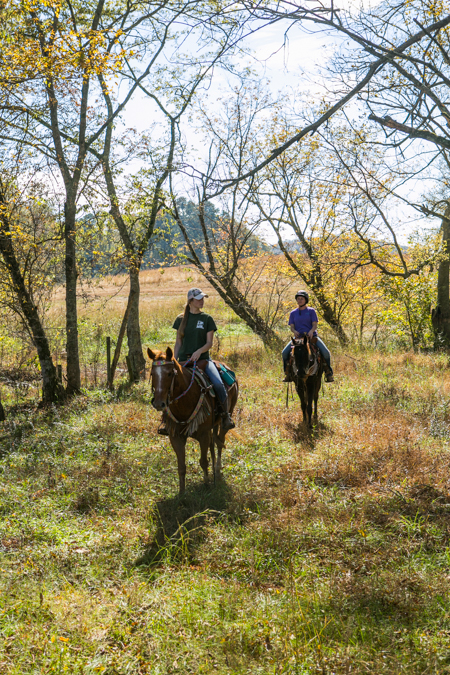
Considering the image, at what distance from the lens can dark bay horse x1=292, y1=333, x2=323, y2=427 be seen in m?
9.12

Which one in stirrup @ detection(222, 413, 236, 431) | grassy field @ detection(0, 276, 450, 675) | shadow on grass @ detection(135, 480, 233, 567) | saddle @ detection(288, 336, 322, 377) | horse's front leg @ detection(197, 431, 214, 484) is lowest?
shadow on grass @ detection(135, 480, 233, 567)

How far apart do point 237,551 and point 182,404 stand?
6.70 feet

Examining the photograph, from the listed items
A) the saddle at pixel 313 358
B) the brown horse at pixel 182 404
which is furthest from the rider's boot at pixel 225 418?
the saddle at pixel 313 358

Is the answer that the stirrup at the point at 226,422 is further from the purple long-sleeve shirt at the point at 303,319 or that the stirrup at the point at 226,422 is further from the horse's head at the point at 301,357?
the purple long-sleeve shirt at the point at 303,319

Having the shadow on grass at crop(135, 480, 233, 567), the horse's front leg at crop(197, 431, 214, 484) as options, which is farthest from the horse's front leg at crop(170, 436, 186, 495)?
the horse's front leg at crop(197, 431, 214, 484)

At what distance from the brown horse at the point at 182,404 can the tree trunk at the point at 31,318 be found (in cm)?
672

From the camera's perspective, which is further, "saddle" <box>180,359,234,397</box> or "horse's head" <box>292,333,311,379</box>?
"horse's head" <box>292,333,311,379</box>

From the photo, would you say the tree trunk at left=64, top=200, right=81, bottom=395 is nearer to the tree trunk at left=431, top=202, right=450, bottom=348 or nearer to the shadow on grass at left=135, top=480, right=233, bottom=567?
the shadow on grass at left=135, top=480, right=233, bottom=567

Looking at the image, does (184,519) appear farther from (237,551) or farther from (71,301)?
(71,301)

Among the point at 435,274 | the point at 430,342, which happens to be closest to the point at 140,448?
the point at 430,342

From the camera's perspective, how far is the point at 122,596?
14.0 feet

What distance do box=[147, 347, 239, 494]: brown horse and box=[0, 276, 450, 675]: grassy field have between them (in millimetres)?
662

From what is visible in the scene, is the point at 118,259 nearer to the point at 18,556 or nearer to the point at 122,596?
the point at 18,556

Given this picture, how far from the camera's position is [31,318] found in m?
11.9
